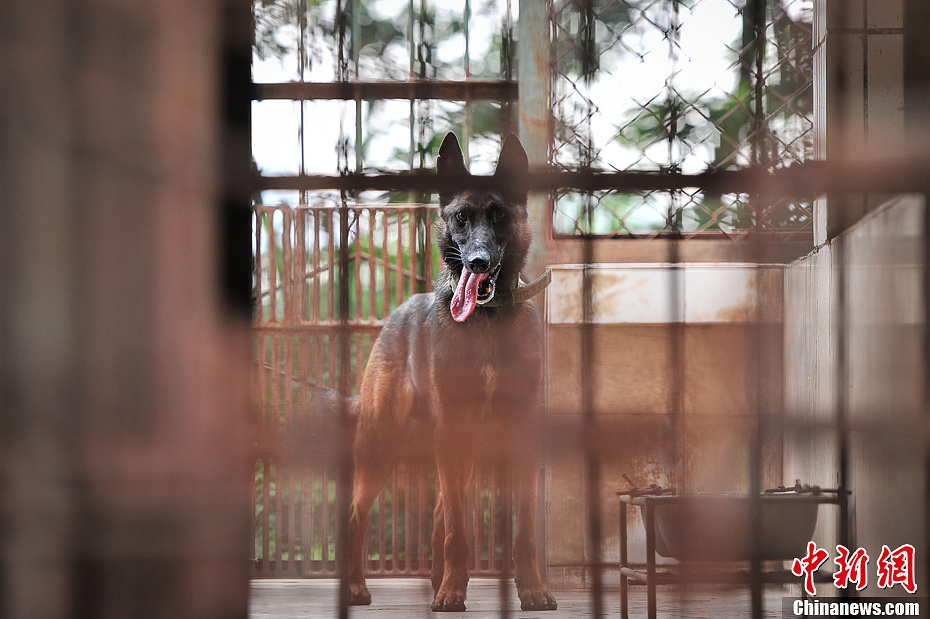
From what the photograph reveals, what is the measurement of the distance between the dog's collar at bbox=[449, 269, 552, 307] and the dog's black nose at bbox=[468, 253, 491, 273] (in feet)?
0.31

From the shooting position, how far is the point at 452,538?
2.32 meters

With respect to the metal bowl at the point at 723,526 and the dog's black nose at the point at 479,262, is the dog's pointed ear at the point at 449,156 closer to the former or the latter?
the dog's black nose at the point at 479,262

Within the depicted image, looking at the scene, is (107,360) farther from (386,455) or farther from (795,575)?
(386,455)

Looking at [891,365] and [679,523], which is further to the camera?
[679,523]

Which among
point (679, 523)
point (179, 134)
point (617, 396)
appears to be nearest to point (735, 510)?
point (679, 523)

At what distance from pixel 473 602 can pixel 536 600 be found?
239 mm

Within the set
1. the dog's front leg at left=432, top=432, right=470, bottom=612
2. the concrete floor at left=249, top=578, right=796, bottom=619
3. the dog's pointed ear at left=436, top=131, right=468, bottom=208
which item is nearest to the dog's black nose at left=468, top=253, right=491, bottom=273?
the dog's front leg at left=432, top=432, right=470, bottom=612

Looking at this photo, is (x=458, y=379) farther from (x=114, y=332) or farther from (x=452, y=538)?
(x=114, y=332)

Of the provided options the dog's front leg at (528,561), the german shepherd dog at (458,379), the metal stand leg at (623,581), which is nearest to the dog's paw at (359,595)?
the german shepherd dog at (458,379)

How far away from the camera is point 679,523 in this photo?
5.91ft

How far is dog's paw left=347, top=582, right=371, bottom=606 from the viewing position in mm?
2402

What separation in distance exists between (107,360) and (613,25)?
1.66 meters

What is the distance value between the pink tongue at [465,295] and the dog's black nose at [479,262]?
4.0 inches

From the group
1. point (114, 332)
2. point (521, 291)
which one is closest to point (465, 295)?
point (521, 291)
